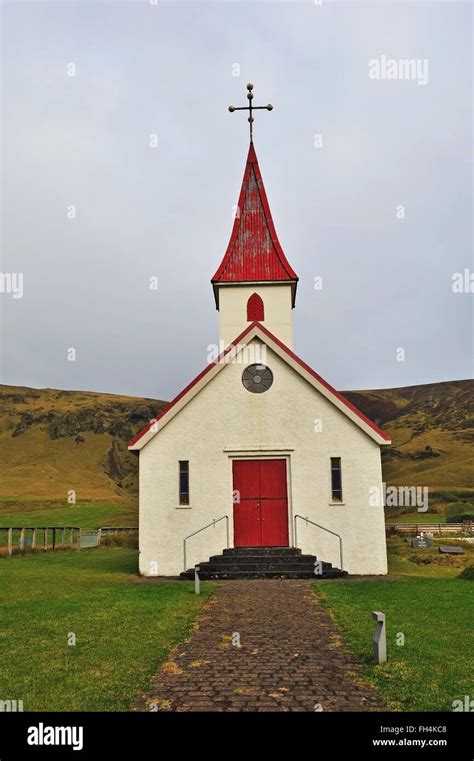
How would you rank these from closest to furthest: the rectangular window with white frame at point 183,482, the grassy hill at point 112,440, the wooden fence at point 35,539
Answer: the rectangular window with white frame at point 183,482 < the wooden fence at point 35,539 < the grassy hill at point 112,440

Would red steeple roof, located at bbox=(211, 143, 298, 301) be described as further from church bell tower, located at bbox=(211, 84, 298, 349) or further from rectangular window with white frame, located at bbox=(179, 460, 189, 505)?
rectangular window with white frame, located at bbox=(179, 460, 189, 505)

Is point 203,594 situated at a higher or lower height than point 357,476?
lower

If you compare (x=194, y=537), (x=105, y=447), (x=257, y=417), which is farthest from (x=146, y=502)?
(x=105, y=447)

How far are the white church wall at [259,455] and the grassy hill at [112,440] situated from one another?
42337 mm

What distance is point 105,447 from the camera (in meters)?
121

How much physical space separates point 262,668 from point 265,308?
16.1m

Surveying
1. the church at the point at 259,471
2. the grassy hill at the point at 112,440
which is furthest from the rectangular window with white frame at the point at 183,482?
the grassy hill at the point at 112,440

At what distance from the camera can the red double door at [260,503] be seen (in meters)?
17.8

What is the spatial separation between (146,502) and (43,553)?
488 inches

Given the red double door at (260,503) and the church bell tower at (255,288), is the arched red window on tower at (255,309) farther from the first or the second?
the red double door at (260,503)

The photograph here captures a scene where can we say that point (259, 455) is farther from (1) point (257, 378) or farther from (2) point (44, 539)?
(2) point (44, 539)

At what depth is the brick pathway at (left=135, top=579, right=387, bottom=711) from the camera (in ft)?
20.1

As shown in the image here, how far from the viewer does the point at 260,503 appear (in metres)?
17.9
